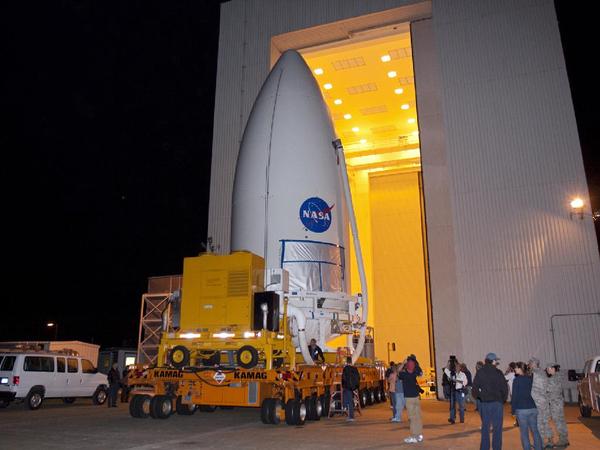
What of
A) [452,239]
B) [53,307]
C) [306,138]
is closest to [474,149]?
[452,239]

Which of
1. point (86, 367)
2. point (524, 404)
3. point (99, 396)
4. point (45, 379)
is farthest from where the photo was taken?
point (86, 367)

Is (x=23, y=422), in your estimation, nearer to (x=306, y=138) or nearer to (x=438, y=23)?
(x=306, y=138)

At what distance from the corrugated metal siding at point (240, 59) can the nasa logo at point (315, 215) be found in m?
8.83

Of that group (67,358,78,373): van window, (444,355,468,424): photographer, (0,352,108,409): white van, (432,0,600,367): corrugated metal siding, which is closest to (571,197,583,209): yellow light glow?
(432,0,600,367): corrugated metal siding

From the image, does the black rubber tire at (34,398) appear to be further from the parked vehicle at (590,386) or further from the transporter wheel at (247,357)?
the parked vehicle at (590,386)

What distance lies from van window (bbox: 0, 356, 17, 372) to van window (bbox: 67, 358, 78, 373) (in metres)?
2.14

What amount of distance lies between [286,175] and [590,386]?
9.15m

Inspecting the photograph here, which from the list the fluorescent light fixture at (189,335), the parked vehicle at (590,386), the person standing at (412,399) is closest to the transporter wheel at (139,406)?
the fluorescent light fixture at (189,335)

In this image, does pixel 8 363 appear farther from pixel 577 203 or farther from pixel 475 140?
pixel 577 203

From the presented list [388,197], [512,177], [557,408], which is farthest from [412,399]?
[388,197]

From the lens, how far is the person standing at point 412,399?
29.5ft

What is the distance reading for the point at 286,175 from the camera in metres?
14.1

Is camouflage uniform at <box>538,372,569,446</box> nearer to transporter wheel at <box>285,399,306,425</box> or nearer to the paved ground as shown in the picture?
the paved ground

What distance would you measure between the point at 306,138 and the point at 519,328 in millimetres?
10095
